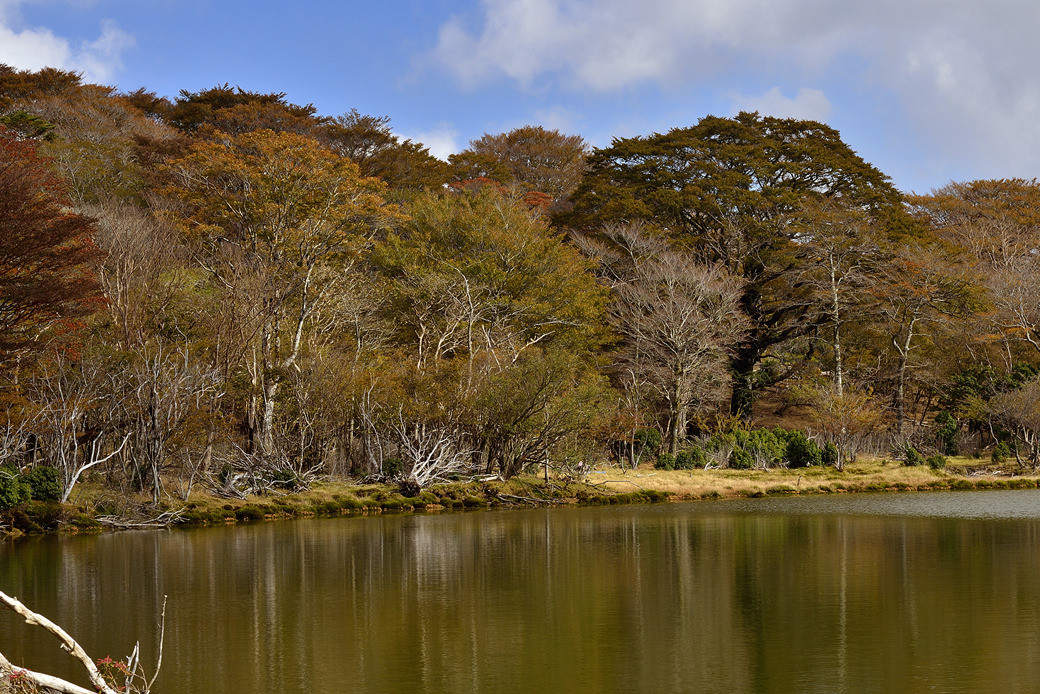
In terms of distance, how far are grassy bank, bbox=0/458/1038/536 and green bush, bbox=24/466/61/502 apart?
280 millimetres

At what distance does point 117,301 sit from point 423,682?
58.2 feet

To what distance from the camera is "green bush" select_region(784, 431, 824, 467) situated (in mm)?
31297

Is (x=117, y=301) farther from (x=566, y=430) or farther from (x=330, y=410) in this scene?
(x=566, y=430)

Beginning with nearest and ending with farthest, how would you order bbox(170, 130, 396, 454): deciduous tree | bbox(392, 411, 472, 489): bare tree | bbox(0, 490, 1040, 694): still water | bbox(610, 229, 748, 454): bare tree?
bbox(0, 490, 1040, 694): still water → bbox(392, 411, 472, 489): bare tree → bbox(170, 130, 396, 454): deciduous tree → bbox(610, 229, 748, 454): bare tree

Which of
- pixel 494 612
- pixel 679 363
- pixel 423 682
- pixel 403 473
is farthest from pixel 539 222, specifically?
pixel 423 682

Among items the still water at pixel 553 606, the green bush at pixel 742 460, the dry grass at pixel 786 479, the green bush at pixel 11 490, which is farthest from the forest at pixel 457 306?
the still water at pixel 553 606

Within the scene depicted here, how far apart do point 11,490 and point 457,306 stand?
15.8 meters

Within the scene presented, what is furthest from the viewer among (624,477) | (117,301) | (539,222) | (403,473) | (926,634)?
(539,222)

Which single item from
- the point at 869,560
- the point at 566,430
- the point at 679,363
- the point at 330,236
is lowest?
the point at 869,560

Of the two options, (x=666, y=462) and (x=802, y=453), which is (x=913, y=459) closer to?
(x=802, y=453)

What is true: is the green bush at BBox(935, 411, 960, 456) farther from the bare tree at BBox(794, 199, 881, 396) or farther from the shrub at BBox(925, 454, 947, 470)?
the shrub at BBox(925, 454, 947, 470)

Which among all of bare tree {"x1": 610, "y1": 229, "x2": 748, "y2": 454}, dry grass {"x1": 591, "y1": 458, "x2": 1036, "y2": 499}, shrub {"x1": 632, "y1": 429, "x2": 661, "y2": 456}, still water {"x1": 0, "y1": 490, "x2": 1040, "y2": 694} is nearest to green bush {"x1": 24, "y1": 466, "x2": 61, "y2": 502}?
still water {"x1": 0, "y1": 490, "x2": 1040, "y2": 694}

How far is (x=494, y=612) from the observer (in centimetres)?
1070

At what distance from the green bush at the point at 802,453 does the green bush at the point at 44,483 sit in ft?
70.6
